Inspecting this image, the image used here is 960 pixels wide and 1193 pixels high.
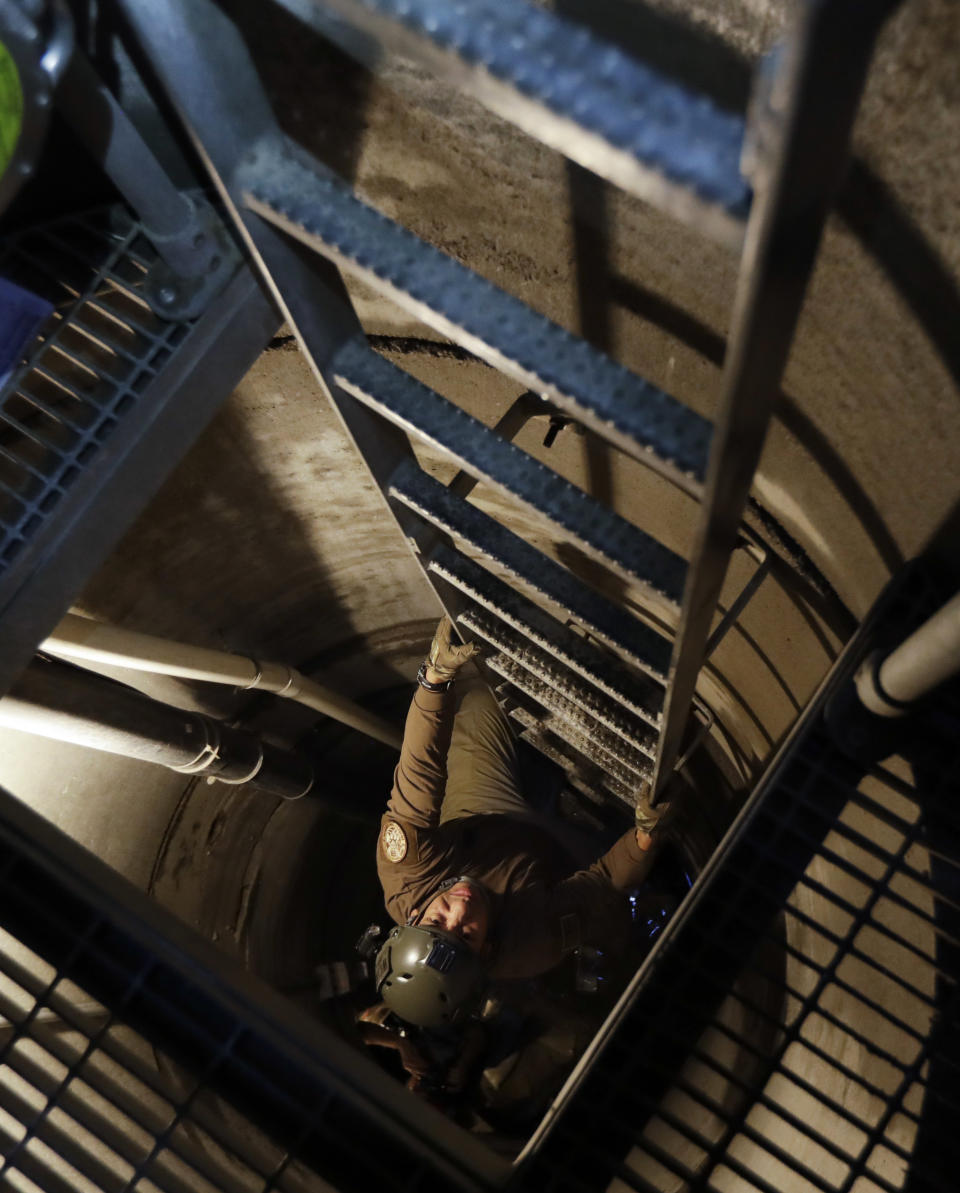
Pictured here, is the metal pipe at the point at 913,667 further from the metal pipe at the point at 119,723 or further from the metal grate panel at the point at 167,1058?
the metal pipe at the point at 119,723

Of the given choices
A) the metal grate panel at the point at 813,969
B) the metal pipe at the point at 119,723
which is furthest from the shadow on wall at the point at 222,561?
the metal grate panel at the point at 813,969

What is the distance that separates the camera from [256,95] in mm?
1506

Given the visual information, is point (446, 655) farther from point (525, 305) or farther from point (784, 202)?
point (784, 202)

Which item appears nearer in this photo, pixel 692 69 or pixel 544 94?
pixel 544 94

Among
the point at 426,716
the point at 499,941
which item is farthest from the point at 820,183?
the point at 499,941

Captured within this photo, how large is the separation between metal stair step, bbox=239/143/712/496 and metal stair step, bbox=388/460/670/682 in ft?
2.71

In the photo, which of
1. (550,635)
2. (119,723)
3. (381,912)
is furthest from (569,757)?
(381,912)

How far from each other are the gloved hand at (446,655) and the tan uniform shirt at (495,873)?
0.49 ft

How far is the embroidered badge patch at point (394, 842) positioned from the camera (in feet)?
12.4

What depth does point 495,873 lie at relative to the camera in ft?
13.2

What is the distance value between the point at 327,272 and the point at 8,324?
657 mm

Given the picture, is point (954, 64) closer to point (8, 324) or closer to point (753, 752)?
point (8, 324)

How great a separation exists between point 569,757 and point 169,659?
2019 millimetres

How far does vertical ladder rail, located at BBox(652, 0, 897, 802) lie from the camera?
0.68m
